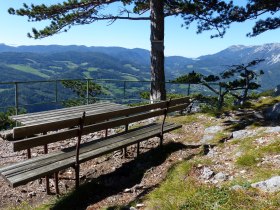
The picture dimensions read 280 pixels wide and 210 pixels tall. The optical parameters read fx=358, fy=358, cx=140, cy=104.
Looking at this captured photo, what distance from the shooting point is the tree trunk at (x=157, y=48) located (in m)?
12.7

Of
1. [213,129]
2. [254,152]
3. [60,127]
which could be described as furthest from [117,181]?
[213,129]

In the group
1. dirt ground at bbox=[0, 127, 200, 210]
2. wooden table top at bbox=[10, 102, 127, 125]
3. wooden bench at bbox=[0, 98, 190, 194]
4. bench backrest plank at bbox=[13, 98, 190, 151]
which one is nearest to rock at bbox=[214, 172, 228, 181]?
dirt ground at bbox=[0, 127, 200, 210]

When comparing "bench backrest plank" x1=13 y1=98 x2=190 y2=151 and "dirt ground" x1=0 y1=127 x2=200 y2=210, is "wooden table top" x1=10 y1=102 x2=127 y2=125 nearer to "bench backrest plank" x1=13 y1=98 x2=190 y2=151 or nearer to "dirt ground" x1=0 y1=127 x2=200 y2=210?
"dirt ground" x1=0 y1=127 x2=200 y2=210

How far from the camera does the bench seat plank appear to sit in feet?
16.9

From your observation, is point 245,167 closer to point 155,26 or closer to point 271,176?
point 271,176

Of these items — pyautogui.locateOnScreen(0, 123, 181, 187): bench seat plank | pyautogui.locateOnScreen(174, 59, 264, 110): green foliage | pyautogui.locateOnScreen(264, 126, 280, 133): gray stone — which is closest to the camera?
pyautogui.locateOnScreen(0, 123, 181, 187): bench seat plank

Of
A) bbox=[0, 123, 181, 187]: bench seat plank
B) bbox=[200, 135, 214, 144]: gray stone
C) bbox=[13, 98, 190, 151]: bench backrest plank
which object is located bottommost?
bbox=[200, 135, 214, 144]: gray stone

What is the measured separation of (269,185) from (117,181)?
2.77 m

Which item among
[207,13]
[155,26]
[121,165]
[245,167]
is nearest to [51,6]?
[155,26]

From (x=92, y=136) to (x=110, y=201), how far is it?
438cm

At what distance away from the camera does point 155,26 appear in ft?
42.0

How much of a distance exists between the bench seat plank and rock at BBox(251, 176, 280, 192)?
8.74 feet

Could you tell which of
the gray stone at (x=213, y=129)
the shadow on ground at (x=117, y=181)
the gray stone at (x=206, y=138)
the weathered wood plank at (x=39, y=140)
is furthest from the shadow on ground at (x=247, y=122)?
the weathered wood plank at (x=39, y=140)

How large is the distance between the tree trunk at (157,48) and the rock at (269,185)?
8134 mm
